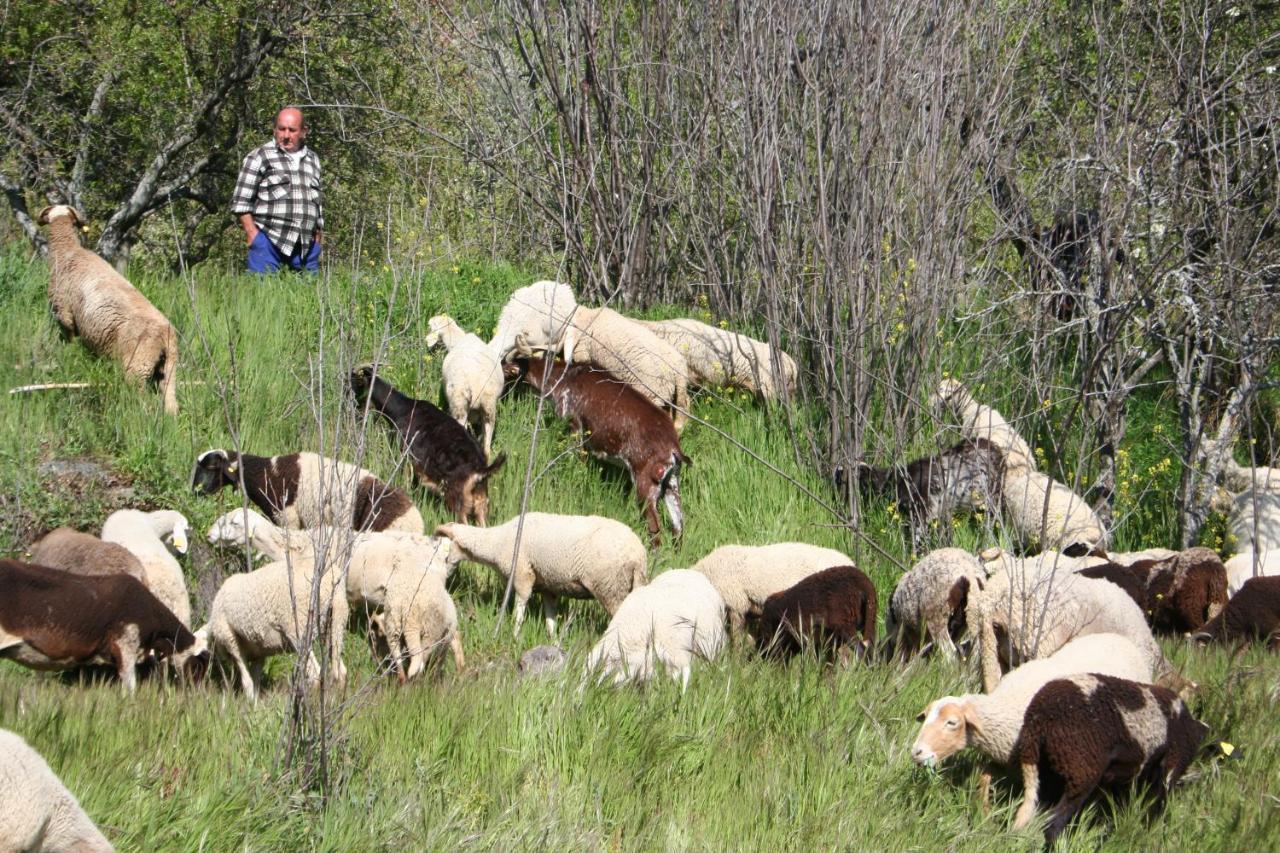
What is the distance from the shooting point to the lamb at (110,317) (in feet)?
32.6

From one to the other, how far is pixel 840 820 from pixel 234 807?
2.52 metres

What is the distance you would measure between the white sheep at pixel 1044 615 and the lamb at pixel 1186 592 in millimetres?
1469

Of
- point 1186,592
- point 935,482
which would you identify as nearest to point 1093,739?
point 1186,592

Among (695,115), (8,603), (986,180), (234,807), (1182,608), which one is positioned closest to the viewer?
(234,807)

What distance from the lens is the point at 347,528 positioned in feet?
19.0

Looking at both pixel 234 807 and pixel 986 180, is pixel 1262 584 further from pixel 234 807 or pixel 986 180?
pixel 234 807

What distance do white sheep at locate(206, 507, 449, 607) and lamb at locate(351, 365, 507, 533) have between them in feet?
3.62

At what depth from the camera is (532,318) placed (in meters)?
11.5

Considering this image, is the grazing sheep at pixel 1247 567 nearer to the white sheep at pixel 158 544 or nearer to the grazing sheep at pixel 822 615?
the grazing sheep at pixel 822 615

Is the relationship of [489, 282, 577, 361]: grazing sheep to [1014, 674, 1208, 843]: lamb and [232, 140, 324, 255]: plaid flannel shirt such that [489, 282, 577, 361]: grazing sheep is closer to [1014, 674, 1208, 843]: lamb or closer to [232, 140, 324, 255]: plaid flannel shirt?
[232, 140, 324, 255]: plaid flannel shirt

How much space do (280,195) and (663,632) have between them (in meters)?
7.42

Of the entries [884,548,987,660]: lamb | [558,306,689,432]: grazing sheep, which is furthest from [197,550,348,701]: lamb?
[558,306,689,432]: grazing sheep

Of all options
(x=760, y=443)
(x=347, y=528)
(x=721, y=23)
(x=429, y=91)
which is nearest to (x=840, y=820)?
(x=347, y=528)

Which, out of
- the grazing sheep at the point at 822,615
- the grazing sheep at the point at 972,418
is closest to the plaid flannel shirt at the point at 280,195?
the grazing sheep at the point at 972,418
